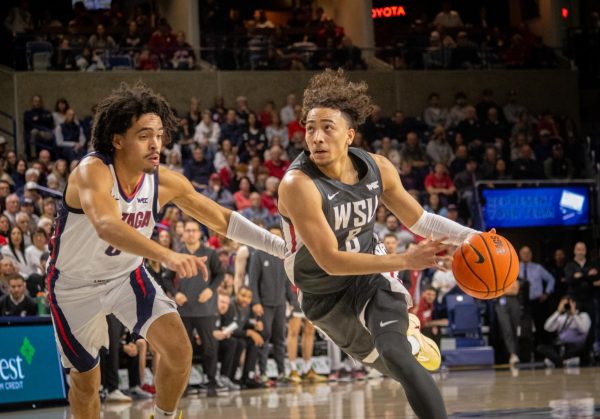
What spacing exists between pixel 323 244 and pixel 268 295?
7466mm

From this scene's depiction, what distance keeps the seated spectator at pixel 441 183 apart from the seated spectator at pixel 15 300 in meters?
7.79

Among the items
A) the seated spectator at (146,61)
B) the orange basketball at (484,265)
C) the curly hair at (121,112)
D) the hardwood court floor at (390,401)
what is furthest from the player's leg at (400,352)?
the seated spectator at (146,61)

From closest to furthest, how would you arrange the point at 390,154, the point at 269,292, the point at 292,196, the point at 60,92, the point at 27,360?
the point at 292,196
the point at 27,360
the point at 269,292
the point at 390,154
the point at 60,92

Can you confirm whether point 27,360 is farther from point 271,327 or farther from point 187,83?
point 187,83

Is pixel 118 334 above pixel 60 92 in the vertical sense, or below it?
below

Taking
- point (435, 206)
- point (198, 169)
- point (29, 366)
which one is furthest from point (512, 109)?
point (29, 366)

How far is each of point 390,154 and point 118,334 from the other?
7633 millimetres

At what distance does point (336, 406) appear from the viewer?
383 inches

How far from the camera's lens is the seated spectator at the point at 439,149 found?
1864 cm

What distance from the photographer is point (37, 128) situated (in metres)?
17.0

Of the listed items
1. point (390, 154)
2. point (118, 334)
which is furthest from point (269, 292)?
point (390, 154)

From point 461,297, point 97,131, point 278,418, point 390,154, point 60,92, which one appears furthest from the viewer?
point 60,92

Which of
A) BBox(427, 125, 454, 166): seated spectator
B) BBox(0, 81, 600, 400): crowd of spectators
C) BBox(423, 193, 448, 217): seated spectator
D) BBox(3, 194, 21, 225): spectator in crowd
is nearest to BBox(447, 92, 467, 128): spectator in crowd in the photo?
BBox(0, 81, 600, 400): crowd of spectators

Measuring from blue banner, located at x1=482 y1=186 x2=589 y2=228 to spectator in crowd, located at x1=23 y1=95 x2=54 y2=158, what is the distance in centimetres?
715
